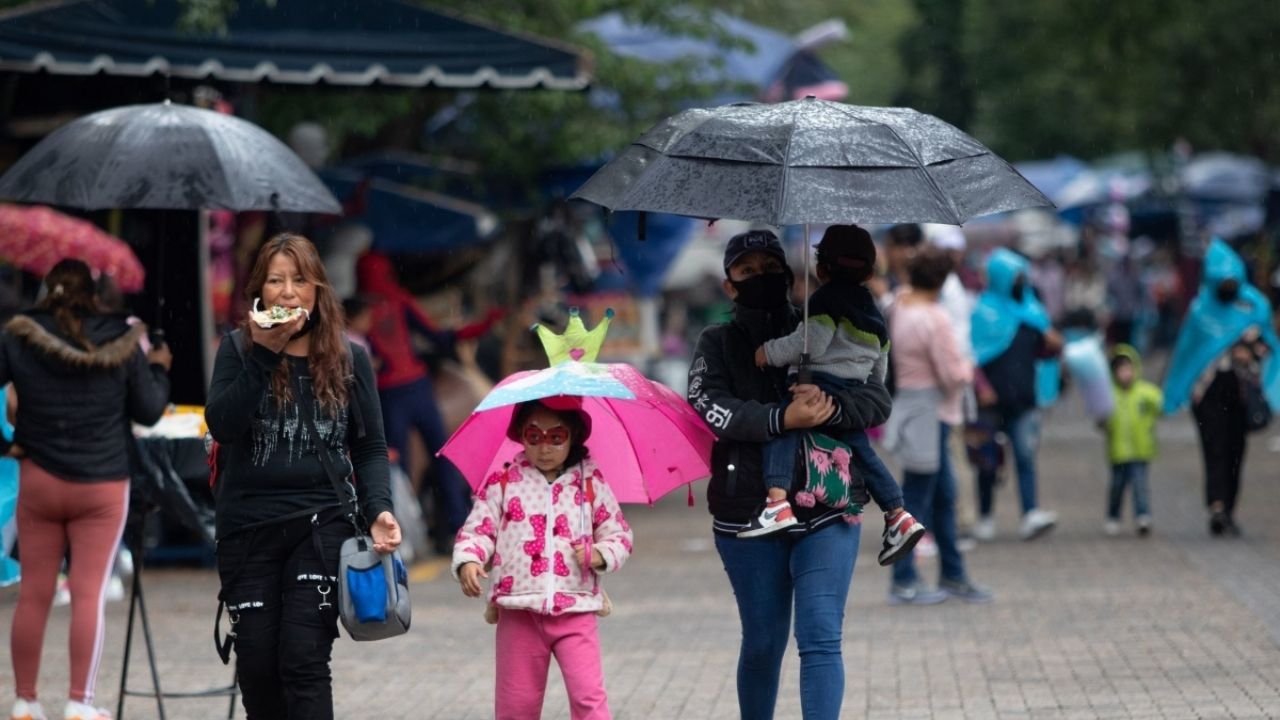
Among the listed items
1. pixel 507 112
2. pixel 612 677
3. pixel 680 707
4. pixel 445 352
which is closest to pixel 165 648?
pixel 612 677

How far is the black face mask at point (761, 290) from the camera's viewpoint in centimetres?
620

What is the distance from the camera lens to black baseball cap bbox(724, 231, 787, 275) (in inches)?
242

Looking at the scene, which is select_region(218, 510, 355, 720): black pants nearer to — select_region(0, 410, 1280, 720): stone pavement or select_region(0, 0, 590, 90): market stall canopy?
select_region(0, 410, 1280, 720): stone pavement

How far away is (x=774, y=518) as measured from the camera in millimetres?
5949

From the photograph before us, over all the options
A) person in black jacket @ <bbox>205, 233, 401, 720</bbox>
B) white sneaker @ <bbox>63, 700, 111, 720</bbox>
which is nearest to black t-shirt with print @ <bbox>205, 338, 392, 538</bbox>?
person in black jacket @ <bbox>205, 233, 401, 720</bbox>

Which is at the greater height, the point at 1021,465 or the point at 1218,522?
the point at 1021,465

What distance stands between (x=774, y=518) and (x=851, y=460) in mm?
382

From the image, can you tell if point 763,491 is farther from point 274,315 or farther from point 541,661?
point 274,315

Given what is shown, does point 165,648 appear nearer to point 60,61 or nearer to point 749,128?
point 60,61

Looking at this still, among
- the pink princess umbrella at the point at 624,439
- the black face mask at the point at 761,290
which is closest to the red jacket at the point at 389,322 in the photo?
the pink princess umbrella at the point at 624,439

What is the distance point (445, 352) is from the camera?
13.7 meters

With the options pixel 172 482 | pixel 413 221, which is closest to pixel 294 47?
pixel 172 482

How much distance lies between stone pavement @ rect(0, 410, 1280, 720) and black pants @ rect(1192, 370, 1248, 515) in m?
0.40

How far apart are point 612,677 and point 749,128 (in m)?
3.70
